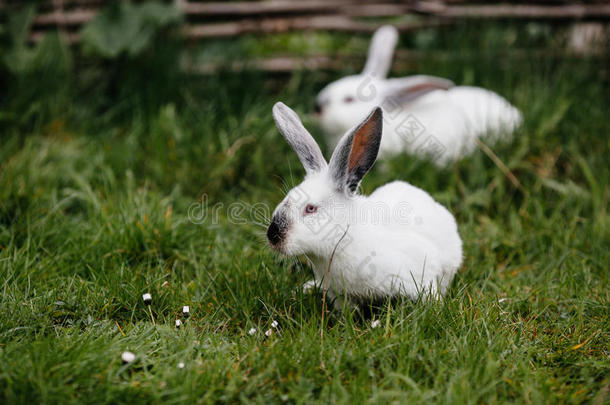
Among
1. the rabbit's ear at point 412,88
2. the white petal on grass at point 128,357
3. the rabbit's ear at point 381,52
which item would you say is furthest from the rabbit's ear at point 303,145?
the rabbit's ear at point 381,52

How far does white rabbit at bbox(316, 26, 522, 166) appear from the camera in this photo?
4.27 meters

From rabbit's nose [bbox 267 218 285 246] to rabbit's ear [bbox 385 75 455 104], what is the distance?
7.42 feet

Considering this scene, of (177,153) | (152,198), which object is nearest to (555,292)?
(152,198)

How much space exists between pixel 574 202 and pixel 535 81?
5.00ft

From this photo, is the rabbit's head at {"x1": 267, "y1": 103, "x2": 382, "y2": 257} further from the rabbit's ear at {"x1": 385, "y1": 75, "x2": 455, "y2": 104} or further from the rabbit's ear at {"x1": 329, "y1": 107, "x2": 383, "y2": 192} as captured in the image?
the rabbit's ear at {"x1": 385, "y1": 75, "x2": 455, "y2": 104}

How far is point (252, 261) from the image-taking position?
3.04m

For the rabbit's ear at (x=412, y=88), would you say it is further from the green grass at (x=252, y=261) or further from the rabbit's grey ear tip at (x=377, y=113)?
the rabbit's grey ear tip at (x=377, y=113)

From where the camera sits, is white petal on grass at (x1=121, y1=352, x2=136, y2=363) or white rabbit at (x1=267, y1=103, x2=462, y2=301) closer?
white petal on grass at (x1=121, y1=352, x2=136, y2=363)

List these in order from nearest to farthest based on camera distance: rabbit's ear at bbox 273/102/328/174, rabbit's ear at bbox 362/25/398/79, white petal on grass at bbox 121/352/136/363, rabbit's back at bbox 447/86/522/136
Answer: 1. white petal on grass at bbox 121/352/136/363
2. rabbit's ear at bbox 273/102/328/174
3. rabbit's back at bbox 447/86/522/136
4. rabbit's ear at bbox 362/25/398/79

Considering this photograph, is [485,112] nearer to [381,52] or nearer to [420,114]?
[420,114]

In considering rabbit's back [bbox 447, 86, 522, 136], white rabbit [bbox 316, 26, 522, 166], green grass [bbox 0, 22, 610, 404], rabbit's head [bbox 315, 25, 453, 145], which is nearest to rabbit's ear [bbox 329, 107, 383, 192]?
green grass [bbox 0, 22, 610, 404]

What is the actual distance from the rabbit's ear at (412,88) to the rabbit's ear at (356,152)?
6.37 feet

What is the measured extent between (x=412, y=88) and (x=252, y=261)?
2166mm

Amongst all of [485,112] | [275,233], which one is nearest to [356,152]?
[275,233]
